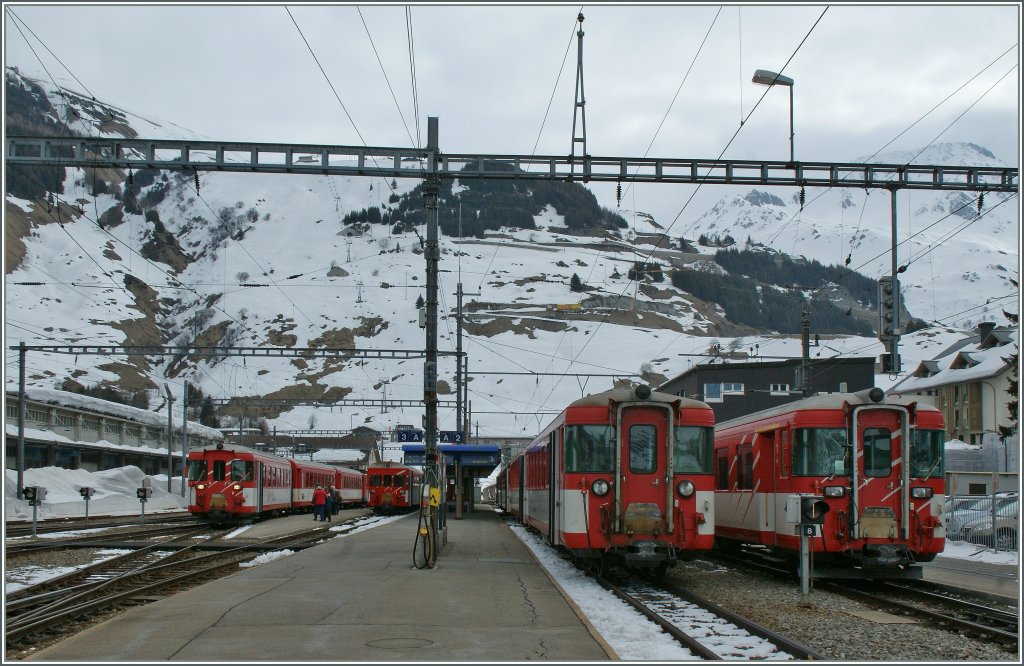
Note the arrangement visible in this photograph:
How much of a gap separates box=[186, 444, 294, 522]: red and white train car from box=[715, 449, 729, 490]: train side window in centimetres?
2145

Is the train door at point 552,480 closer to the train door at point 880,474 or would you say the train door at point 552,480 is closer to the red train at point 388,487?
the train door at point 880,474

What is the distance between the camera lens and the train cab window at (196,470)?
3825 cm

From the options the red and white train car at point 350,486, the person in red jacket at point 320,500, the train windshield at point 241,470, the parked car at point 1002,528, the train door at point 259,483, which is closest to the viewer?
the parked car at point 1002,528

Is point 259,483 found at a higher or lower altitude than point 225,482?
lower

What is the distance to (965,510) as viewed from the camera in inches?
998

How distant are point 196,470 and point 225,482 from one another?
1395 millimetres

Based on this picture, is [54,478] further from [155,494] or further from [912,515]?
[912,515]

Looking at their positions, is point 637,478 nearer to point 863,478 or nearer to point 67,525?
point 863,478

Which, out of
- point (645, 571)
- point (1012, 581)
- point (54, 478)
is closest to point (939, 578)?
point (1012, 581)

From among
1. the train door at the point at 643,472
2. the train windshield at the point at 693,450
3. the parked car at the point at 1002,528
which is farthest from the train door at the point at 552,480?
the parked car at the point at 1002,528

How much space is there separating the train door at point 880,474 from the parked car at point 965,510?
8.59 metres

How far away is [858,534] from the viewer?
16.1 meters

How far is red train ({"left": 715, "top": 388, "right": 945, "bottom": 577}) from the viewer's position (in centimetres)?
1611

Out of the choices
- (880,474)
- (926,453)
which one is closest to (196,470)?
(880,474)
